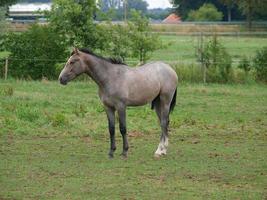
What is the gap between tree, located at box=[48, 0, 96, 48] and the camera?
2750 cm

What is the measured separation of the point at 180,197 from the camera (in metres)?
9.73

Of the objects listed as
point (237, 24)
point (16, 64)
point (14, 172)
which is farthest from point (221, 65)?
point (237, 24)

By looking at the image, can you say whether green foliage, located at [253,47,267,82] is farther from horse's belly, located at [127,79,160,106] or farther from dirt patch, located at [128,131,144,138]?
horse's belly, located at [127,79,160,106]

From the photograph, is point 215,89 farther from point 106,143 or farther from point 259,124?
point 106,143

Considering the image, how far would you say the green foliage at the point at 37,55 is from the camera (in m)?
27.9

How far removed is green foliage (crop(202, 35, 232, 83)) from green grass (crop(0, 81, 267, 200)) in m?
4.14

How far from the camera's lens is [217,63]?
2775 centimetres

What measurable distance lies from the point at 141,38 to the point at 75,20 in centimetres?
271

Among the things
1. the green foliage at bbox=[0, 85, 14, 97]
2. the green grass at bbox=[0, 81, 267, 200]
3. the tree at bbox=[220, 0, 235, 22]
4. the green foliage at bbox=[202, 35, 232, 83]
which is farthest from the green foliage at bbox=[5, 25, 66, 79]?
the tree at bbox=[220, 0, 235, 22]

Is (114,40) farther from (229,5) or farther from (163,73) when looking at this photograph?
(229,5)

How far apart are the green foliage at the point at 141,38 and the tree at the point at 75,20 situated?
5.35 feet

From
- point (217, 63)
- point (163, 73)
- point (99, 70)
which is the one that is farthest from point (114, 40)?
point (99, 70)

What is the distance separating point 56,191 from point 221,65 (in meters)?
18.3

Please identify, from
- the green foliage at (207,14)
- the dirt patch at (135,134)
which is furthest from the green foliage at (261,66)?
the green foliage at (207,14)
